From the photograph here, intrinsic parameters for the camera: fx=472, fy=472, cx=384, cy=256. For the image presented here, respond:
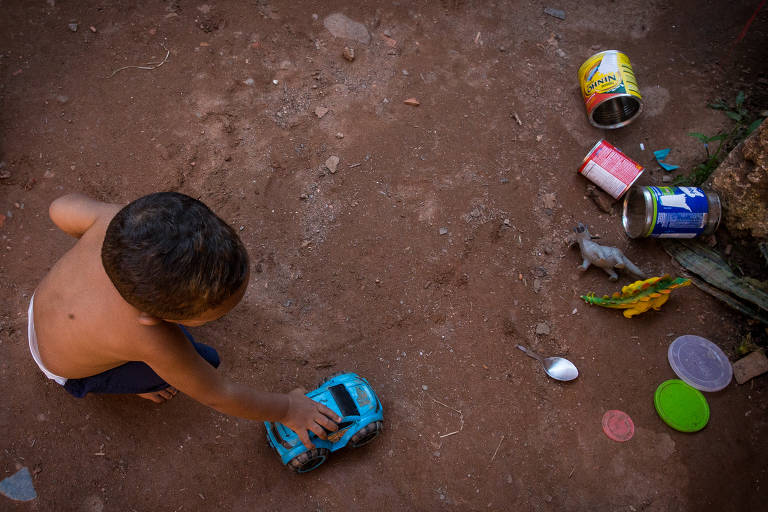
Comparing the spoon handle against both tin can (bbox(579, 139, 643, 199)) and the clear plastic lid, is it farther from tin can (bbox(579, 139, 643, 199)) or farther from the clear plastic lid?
tin can (bbox(579, 139, 643, 199))

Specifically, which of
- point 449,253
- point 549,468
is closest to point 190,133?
point 449,253

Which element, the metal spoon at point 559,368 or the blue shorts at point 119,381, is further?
the metal spoon at point 559,368

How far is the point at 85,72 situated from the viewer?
291 centimetres

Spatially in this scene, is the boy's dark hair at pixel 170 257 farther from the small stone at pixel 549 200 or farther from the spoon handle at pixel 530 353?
the small stone at pixel 549 200

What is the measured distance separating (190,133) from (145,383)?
1.52m

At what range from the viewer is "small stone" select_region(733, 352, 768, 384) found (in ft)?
7.22

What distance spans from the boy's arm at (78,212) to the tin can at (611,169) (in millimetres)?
2319

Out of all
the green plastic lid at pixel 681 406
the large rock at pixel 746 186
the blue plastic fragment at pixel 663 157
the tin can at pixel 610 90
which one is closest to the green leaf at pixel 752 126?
the large rock at pixel 746 186

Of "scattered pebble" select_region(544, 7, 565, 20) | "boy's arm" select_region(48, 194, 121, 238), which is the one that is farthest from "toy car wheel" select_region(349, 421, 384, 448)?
"scattered pebble" select_region(544, 7, 565, 20)

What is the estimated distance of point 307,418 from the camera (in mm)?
1771

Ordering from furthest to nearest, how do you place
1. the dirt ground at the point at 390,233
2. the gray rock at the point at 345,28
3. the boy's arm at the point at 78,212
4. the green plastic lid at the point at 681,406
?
the gray rock at the point at 345,28 → the green plastic lid at the point at 681,406 → the dirt ground at the point at 390,233 → the boy's arm at the point at 78,212

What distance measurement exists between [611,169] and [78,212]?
252 centimetres

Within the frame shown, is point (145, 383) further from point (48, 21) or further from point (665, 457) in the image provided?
point (48, 21)

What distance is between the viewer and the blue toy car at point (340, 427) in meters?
1.81
